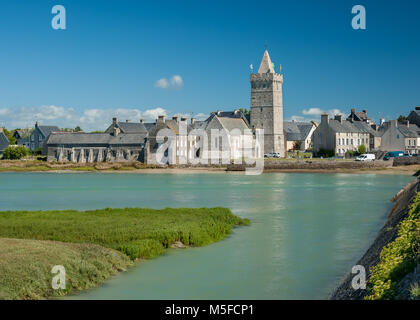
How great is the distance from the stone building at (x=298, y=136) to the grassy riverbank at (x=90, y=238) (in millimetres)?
95365

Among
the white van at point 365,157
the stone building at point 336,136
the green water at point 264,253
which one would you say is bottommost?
the green water at point 264,253

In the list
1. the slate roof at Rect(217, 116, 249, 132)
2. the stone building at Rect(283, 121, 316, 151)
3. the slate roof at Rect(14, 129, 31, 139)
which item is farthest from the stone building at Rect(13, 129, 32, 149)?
the stone building at Rect(283, 121, 316, 151)

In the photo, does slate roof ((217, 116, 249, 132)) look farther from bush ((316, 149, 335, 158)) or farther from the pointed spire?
bush ((316, 149, 335, 158))

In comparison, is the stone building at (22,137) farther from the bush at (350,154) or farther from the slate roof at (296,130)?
the bush at (350,154)

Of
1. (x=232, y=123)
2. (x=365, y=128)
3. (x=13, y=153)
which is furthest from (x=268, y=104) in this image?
(x=13, y=153)

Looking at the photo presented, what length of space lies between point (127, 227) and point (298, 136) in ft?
342

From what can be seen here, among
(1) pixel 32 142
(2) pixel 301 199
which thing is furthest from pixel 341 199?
(1) pixel 32 142

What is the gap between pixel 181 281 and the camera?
1781 cm

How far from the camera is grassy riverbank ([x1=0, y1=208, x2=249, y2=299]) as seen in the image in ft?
51.4

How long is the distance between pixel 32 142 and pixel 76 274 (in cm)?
12202

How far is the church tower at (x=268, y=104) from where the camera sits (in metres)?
114

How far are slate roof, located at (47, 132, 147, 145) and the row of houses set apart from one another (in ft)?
116

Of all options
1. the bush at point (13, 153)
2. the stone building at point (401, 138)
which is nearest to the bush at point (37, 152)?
the bush at point (13, 153)
